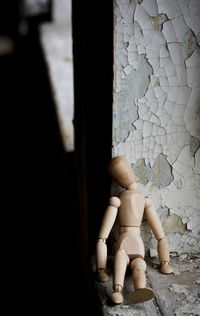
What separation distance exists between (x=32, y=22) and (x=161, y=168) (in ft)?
12.1

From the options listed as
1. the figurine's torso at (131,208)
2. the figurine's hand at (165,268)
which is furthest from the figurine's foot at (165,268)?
the figurine's torso at (131,208)

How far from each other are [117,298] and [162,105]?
1.33 feet

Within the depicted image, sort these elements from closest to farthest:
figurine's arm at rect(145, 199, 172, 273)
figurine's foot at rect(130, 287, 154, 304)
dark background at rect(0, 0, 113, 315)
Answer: figurine's foot at rect(130, 287, 154, 304)
figurine's arm at rect(145, 199, 172, 273)
dark background at rect(0, 0, 113, 315)

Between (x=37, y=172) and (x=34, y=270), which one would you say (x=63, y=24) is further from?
(x=34, y=270)

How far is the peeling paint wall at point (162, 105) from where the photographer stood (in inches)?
29.4

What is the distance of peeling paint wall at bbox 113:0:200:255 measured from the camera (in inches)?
29.4

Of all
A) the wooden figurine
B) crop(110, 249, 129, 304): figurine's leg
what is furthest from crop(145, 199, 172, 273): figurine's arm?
crop(110, 249, 129, 304): figurine's leg

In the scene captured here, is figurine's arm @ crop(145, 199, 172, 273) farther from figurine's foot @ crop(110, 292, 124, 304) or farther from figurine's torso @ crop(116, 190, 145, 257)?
figurine's foot @ crop(110, 292, 124, 304)

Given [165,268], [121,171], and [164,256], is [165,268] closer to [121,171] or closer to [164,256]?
[164,256]

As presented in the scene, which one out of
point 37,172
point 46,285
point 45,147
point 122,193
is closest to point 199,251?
point 122,193

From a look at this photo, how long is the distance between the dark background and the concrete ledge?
0.08 meters

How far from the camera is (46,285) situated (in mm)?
1746

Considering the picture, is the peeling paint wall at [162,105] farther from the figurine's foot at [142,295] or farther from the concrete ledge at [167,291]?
the figurine's foot at [142,295]

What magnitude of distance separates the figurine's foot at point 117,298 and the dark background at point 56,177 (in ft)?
0.31
